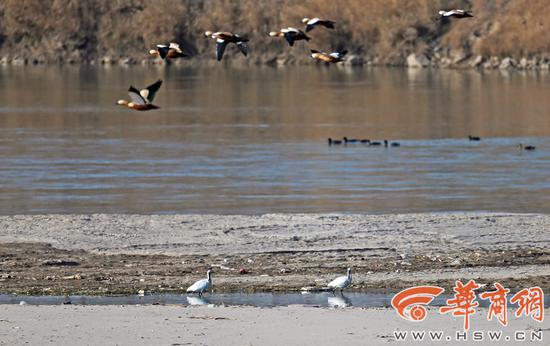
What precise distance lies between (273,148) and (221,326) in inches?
764

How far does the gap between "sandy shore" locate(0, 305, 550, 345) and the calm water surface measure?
799 cm

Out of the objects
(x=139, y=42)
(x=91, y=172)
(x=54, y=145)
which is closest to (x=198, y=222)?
(x=91, y=172)

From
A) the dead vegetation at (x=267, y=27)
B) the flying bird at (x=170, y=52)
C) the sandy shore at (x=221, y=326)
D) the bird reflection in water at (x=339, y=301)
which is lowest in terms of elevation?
the bird reflection in water at (x=339, y=301)

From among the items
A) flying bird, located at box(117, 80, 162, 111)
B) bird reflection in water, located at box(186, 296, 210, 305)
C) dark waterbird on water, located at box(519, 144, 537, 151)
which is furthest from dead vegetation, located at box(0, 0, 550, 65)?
bird reflection in water, located at box(186, 296, 210, 305)

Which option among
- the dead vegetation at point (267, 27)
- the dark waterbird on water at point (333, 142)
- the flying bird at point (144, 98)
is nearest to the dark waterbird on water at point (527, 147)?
the dark waterbird on water at point (333, 142)

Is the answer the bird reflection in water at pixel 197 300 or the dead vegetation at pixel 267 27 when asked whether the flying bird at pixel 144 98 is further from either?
the dead vegetation at pixel 267 27

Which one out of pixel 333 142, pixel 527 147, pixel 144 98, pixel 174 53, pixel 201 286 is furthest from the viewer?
pixel 333 142

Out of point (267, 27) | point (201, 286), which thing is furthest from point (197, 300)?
point (267, 27)

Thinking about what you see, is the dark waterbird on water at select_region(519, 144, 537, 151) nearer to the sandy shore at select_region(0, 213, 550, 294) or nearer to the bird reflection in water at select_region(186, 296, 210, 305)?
the sandy shore at select_region(0, 213, 550, 294)

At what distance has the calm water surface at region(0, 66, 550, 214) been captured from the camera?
77.5ft

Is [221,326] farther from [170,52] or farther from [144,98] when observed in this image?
[170,52]

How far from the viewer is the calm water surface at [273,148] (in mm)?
23625

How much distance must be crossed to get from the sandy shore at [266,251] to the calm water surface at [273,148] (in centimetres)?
236

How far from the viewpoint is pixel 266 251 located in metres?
17.4
